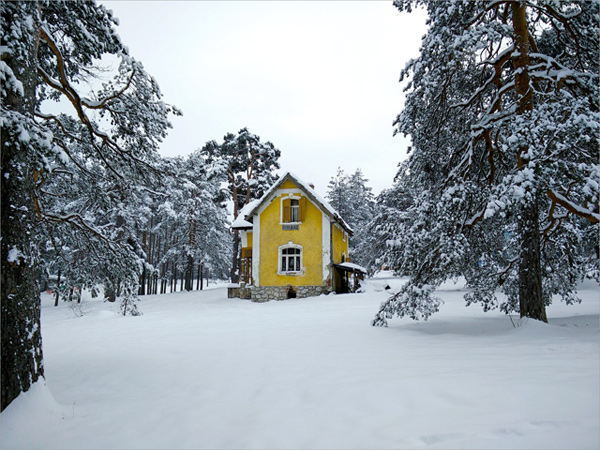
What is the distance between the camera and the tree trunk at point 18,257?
12.5ft

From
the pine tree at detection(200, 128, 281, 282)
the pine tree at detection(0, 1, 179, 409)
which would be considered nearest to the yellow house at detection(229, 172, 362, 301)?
the pine tree at detection(200, 128, 281, 282)

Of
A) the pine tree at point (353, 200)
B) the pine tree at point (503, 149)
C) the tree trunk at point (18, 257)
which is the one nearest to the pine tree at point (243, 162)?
the pine tree at point (353, 200)

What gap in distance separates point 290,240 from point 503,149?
14.5 metres

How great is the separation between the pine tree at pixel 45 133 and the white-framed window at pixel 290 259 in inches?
543

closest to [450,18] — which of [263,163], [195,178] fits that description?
[263,163]

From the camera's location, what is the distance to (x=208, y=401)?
13.4 feet

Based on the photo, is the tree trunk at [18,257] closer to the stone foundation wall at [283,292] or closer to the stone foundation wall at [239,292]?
the stone foundation wall at [283,292]

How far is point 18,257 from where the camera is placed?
3.89 m

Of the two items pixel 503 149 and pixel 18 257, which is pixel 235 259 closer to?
pixel 503 149

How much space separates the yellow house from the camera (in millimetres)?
20391

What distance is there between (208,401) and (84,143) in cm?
495

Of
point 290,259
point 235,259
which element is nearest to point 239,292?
point 290,259

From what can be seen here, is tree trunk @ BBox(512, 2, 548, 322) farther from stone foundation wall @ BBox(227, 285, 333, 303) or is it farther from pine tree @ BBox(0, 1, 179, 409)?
stone foundation wall @ BBox(227, 285, 333, 303)

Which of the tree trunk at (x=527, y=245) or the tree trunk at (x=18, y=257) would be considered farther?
the tree trunk at (x=527, y=245)
